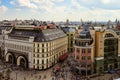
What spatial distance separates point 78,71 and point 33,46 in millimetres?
26635

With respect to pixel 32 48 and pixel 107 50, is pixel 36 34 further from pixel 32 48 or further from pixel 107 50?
pixel 107 50

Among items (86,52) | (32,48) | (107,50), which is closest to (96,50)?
(107,50)

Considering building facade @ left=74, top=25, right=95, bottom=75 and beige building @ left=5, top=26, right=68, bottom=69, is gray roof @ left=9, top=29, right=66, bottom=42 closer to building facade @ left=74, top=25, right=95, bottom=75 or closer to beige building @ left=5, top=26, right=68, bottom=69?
beige building @ left=5, top=26, right=68, bottom=69

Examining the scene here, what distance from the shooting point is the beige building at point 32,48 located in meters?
108

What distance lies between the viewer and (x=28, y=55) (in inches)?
4385

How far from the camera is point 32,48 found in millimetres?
108750

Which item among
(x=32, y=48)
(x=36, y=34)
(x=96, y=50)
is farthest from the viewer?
(x=36, y=34)

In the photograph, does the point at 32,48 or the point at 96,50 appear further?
the point at 32,48

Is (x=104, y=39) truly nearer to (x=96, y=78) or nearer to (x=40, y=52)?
(x=96, y=78)

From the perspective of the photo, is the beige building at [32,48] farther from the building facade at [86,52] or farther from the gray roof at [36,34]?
the building facade at [86,52]

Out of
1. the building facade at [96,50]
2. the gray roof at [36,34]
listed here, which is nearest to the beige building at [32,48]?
the gray roof at [36,34]

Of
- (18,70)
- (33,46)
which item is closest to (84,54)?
(33,46)

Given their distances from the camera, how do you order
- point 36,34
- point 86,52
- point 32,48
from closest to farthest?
point 86,52 → point 32,48 → point 36,34

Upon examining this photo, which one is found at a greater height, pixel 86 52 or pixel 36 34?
pixel 36 34
